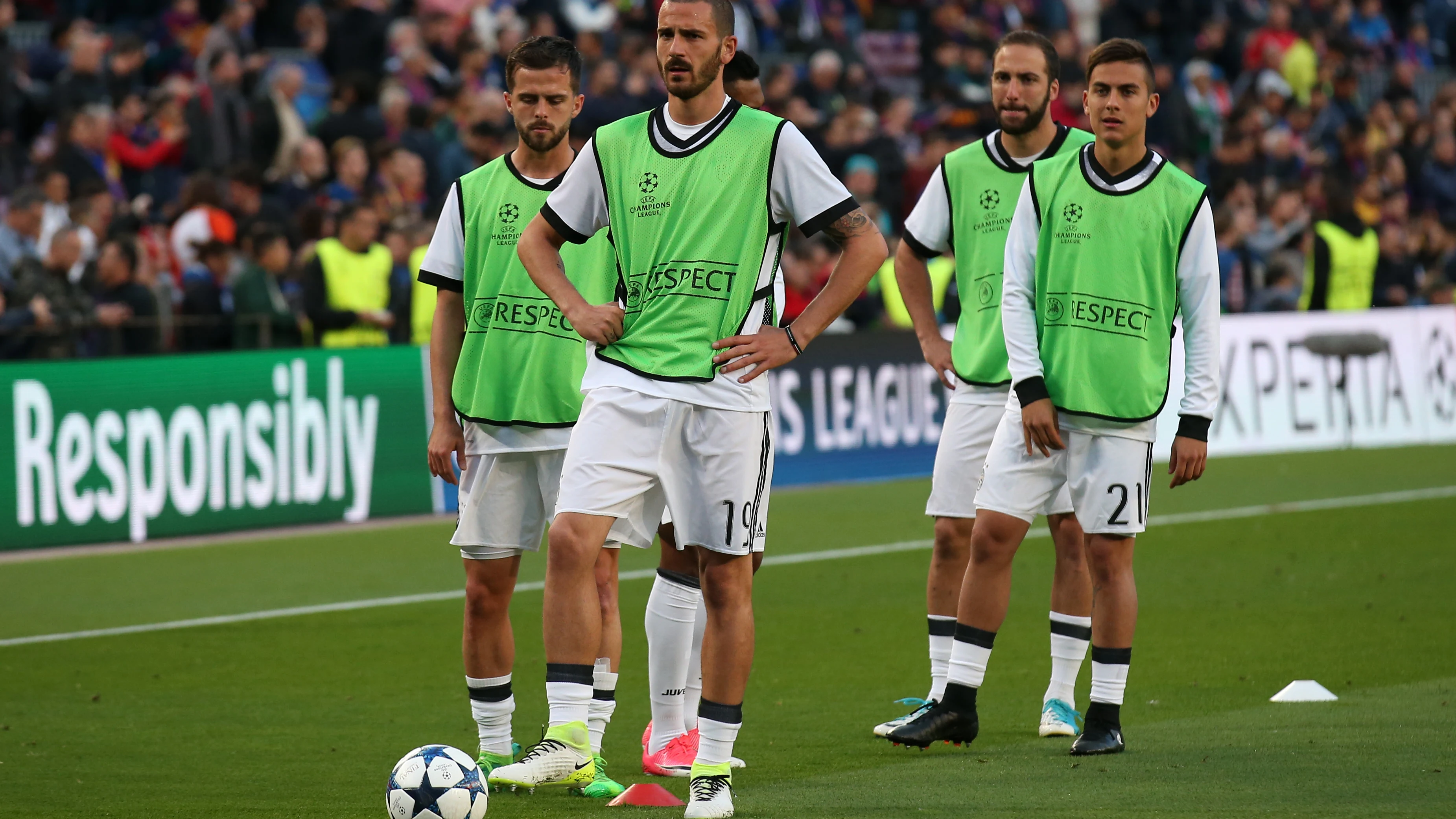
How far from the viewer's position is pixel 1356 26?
32.2m

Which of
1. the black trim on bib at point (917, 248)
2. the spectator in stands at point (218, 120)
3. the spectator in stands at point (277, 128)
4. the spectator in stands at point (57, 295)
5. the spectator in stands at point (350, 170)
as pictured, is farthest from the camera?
the spectator in stands at point (277, 128)

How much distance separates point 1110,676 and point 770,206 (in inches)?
82.7

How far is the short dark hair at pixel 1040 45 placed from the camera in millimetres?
7332

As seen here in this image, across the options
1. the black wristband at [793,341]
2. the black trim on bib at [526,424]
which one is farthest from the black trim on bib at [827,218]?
the black trim on bib at [526,424]

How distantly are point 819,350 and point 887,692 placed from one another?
359 inches

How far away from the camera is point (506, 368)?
21.0ft

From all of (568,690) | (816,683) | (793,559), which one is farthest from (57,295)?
(568,690)

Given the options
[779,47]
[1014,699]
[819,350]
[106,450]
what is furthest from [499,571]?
[779,47]

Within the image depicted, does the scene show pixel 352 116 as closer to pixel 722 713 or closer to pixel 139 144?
pixel 139 144

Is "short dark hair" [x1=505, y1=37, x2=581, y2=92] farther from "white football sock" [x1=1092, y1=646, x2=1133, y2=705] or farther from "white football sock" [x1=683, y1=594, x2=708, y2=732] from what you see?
"white football sock" [x1=1092, y1=646, x2=1133, y2=705]

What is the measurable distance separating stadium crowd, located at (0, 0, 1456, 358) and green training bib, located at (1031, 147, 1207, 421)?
29.0ft

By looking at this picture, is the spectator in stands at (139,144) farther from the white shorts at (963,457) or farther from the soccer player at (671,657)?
the soccer player at (671,657)

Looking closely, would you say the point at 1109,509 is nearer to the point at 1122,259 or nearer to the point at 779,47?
the point at 1122,259

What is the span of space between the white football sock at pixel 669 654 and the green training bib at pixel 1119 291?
1.41 m
